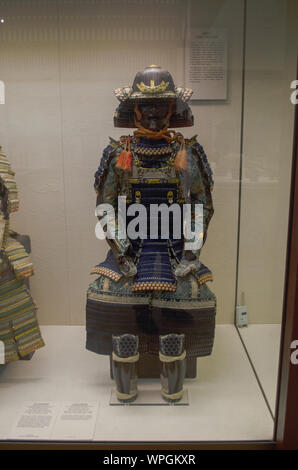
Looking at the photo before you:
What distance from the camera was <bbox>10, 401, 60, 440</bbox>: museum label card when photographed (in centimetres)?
203

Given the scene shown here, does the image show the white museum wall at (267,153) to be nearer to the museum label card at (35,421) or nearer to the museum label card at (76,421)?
the museum label card at (76,421)

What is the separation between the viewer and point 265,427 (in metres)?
2.07

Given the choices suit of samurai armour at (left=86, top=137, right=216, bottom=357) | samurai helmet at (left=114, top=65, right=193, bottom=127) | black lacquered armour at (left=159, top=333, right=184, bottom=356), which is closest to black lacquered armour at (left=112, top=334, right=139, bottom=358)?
suit of samurai armour at (left=86, top=137, right=216, bottom=357)

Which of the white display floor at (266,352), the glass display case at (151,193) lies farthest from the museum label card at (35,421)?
the white display floor at (266,352)

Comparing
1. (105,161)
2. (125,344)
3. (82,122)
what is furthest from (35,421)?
(82,122)

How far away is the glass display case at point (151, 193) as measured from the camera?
2.03m

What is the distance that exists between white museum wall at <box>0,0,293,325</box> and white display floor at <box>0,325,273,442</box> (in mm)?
257

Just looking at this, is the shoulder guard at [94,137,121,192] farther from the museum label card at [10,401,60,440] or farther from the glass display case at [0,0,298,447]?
the museum label card at [10,401,60,440]

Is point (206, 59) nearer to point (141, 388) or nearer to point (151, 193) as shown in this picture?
point (151, 193)

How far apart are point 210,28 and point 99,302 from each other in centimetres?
151

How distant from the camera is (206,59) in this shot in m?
2.31

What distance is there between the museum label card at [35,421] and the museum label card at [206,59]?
190 centimetres

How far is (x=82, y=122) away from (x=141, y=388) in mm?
1594

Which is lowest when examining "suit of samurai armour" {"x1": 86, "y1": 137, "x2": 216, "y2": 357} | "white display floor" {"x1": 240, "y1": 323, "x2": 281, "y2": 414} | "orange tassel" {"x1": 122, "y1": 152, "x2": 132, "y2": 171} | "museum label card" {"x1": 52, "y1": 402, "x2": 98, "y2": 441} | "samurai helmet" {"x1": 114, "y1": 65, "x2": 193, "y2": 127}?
"museum label card" {"x1": 52, "y1": 402, "x2": 98, "y2": 441}
